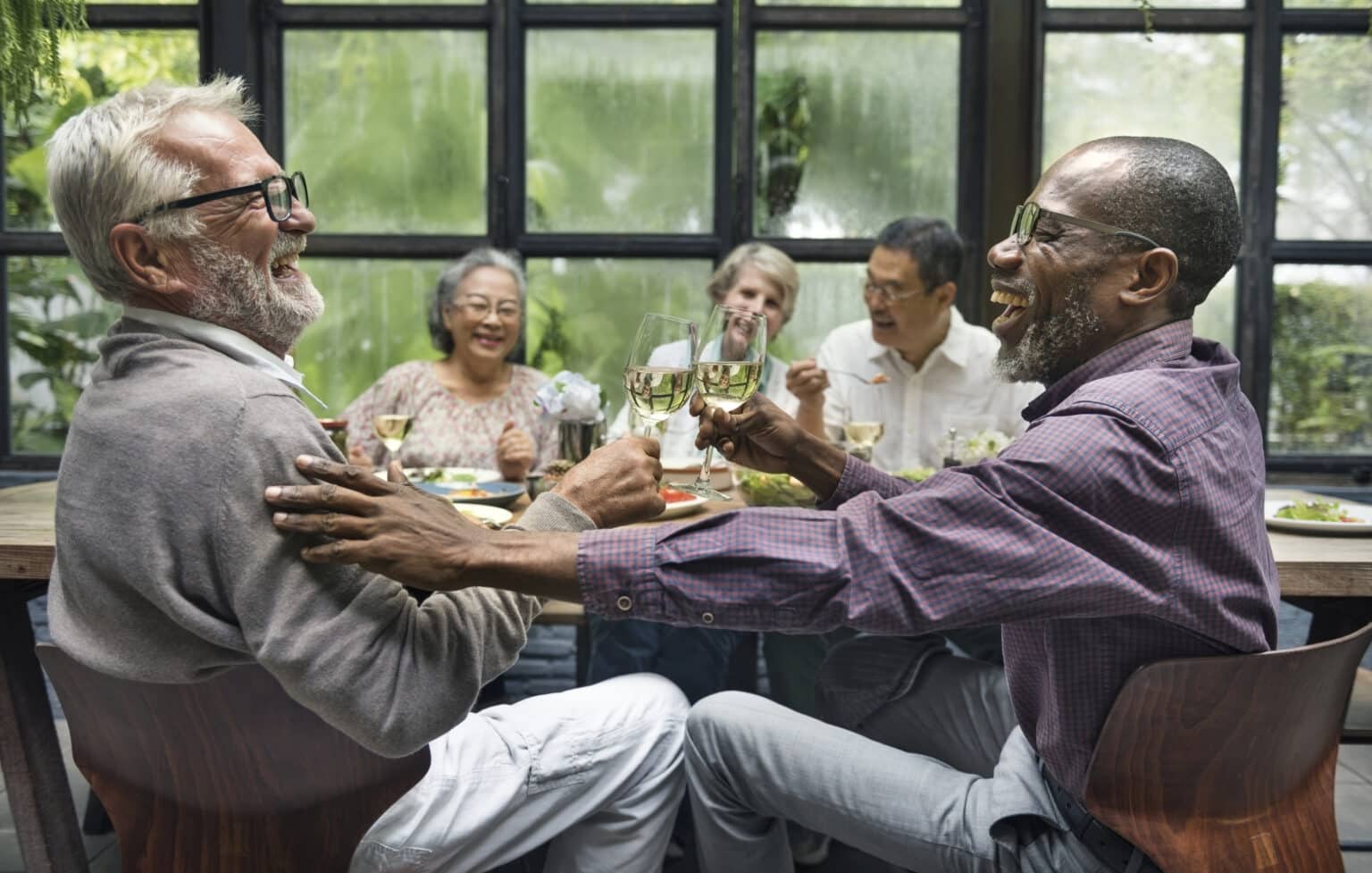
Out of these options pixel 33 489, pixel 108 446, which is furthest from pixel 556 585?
pixel 33 489

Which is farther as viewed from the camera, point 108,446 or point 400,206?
point 400,206

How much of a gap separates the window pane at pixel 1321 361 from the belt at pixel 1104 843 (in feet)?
10.1

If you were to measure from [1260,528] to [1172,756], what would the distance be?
12.9 inches

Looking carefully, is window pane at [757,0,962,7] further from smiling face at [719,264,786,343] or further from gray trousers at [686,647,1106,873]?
gray trousers at [686,647,1106,873]

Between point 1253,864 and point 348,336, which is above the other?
point 348,336

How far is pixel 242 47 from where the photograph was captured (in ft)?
13.5

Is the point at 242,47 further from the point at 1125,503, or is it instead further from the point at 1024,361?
the point at 1125,503

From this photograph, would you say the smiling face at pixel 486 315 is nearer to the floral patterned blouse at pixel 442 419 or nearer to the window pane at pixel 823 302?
the floral patterned blouse at pixel 442 419

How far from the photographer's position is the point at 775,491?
2646 mm

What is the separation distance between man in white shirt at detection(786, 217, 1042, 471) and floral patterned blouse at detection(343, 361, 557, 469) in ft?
3.00

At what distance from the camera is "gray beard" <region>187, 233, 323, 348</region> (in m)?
1.51

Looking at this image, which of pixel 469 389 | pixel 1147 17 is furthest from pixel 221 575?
pixel 1147 17

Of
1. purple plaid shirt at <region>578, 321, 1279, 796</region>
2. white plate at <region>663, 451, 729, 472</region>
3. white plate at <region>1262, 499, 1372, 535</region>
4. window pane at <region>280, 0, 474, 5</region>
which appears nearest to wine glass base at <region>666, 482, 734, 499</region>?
purple plaid shirt at <region>578, 321, 1279, 796</region>

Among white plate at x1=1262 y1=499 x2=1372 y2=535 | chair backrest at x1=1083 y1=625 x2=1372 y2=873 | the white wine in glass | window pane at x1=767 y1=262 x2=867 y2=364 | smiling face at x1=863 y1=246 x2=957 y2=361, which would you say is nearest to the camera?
chair backrest at x1=1083 y1=625 x2=1372 y2=873
